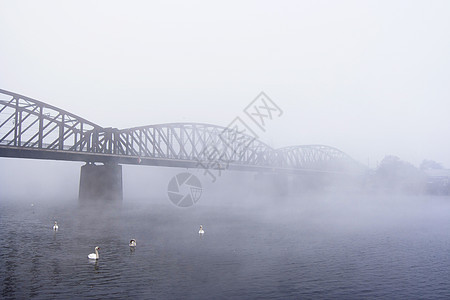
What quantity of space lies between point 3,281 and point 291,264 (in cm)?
2452

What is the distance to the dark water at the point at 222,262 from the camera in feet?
98.3

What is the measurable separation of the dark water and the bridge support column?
142 ft

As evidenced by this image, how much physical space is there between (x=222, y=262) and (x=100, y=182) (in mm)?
79897

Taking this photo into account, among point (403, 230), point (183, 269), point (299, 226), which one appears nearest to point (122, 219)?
point (299, 226)

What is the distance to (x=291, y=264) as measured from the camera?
3894 centimetres

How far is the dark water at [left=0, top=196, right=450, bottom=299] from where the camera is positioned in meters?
30.0

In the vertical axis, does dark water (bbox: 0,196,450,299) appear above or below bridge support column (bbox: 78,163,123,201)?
below

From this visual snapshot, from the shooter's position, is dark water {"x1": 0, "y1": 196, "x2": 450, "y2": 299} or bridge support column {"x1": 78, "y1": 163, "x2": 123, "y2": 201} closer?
dark water {"x1": 0, "y1": 196, "x2": 450, "y2": 299}

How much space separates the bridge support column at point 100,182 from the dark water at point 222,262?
4329cm
